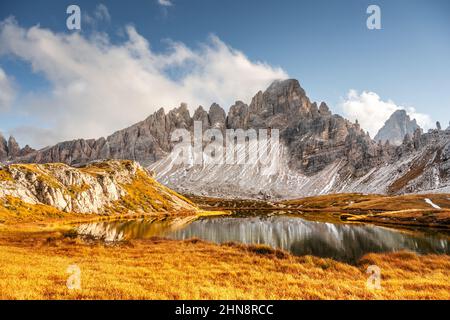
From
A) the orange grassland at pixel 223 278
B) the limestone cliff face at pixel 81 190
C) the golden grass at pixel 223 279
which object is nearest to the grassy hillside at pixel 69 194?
the limestone cliff face at pixel 81 190

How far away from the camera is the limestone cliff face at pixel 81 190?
109m

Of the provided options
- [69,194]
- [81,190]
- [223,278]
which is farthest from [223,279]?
[81,190]

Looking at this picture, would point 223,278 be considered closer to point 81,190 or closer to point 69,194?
point 69,194

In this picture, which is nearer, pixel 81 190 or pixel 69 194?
pixel 69 194

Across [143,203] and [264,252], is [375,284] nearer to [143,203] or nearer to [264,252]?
[264,252]

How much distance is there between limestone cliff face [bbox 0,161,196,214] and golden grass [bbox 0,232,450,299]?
279 ft

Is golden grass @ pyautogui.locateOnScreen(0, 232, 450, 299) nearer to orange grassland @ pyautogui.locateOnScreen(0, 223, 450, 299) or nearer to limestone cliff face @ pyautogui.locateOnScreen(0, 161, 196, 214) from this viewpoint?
orange grassland @ pyautogui.locateOnScreen(0, 223, 450, 299)

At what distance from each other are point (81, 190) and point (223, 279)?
122712 millimetres

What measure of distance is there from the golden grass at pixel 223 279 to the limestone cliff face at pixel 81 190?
85122mm

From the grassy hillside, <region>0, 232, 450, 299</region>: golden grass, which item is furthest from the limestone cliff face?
<region>0, 232, 450, 299</region>: golden grass

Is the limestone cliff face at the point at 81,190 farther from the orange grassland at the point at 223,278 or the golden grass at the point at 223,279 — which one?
the golden grass at the point at 223,279

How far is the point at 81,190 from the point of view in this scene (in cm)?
12988
